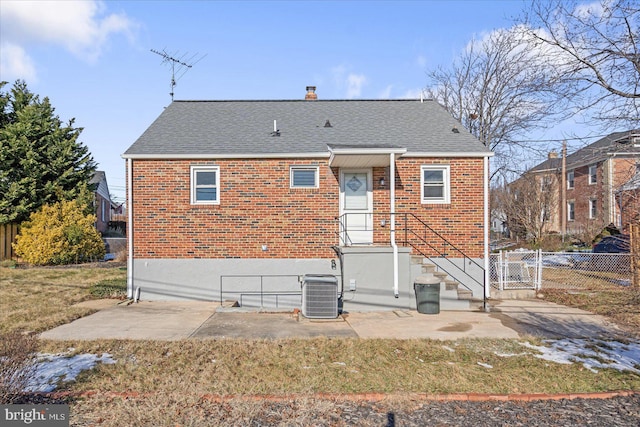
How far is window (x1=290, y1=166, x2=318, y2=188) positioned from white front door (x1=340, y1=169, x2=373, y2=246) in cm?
75

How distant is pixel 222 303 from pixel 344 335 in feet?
14.9

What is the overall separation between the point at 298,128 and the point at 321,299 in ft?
19.4

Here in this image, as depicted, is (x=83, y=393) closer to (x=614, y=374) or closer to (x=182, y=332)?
(x=182, y=332)

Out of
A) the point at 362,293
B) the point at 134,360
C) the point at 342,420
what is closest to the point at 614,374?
the point at 342,420

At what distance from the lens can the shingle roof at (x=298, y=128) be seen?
11.8 meters

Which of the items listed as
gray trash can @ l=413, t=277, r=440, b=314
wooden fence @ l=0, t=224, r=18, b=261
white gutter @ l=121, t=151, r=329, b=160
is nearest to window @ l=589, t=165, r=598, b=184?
gray trash can @ l=413, t=277, r=440, b=314

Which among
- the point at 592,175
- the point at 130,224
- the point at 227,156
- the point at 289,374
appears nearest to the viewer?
the point at 289,374

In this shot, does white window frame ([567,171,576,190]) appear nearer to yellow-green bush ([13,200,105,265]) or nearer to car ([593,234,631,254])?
car ([593,234,631,254])

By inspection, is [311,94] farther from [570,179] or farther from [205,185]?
[570,179]

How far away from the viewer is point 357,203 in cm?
1182

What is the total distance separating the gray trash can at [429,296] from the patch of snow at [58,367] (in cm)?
669

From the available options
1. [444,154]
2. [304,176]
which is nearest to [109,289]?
[304,176]

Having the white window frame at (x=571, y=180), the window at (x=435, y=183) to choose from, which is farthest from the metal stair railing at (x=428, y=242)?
the white window frame at (x=571, y=180)

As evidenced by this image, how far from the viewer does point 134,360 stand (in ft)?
19.4
